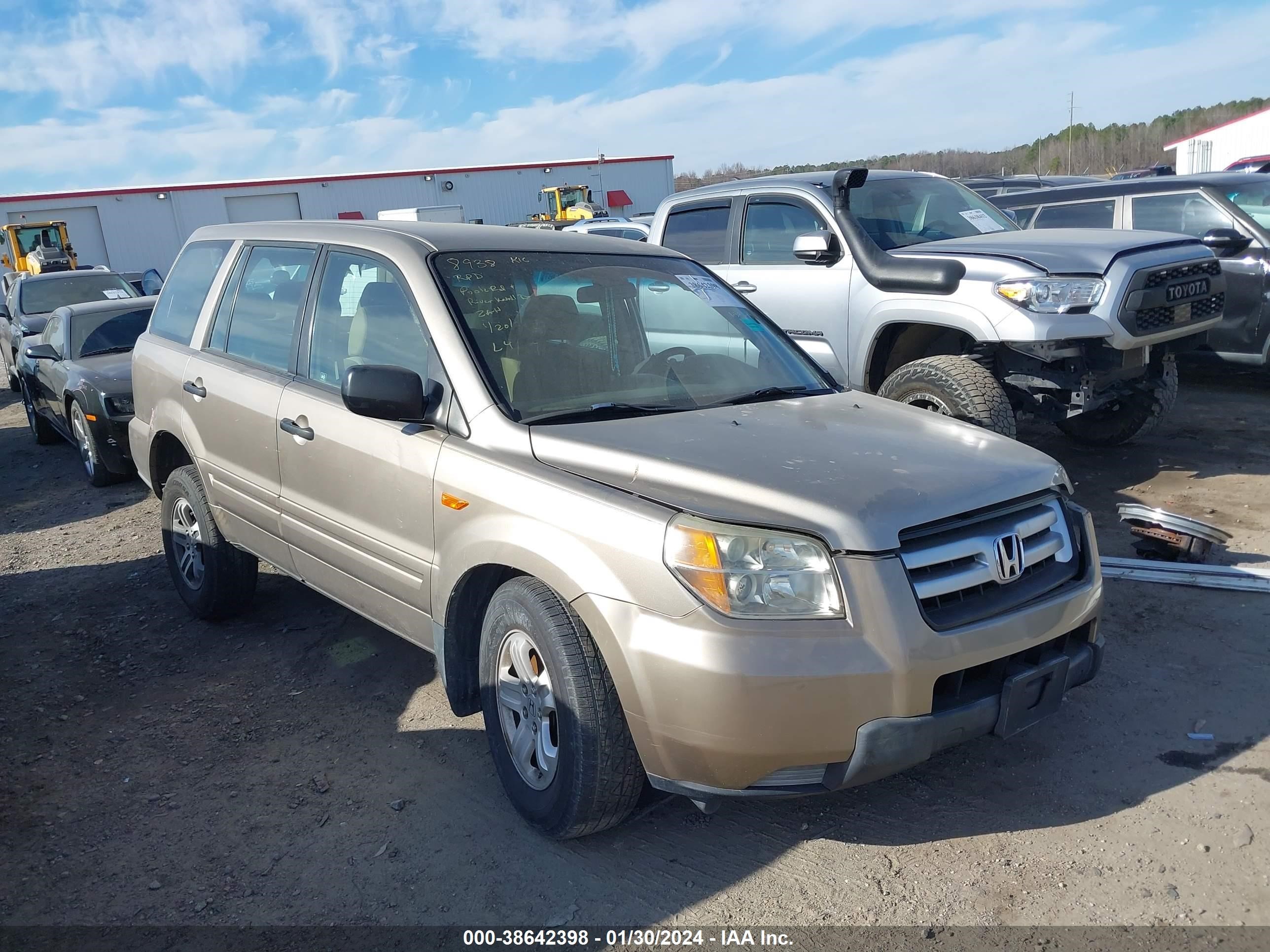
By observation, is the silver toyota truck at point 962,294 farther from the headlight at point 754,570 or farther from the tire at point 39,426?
the tire at point 39,426

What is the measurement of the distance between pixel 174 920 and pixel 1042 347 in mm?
4881

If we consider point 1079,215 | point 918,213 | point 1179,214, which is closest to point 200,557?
point 918,213

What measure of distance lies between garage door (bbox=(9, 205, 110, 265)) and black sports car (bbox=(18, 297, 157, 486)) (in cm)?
3284

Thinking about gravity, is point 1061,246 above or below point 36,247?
below

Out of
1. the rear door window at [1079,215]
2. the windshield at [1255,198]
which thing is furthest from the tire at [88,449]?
the windshield at [1255,198]

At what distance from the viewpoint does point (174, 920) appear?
9.33ft

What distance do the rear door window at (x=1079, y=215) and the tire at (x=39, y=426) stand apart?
1022cm

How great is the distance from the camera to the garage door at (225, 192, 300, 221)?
41.8 meters

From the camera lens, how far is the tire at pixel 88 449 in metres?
8.08

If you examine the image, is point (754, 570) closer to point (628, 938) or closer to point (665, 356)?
point (628, 938)

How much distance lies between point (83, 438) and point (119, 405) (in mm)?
782

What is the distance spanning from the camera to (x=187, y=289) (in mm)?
5129

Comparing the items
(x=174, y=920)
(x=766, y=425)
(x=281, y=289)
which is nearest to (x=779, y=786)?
(x=766, y=425)

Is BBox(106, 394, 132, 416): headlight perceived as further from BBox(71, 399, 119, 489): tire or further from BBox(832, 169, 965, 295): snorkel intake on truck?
BBox(832, 169, 965, 295): snorkel intake on truck
